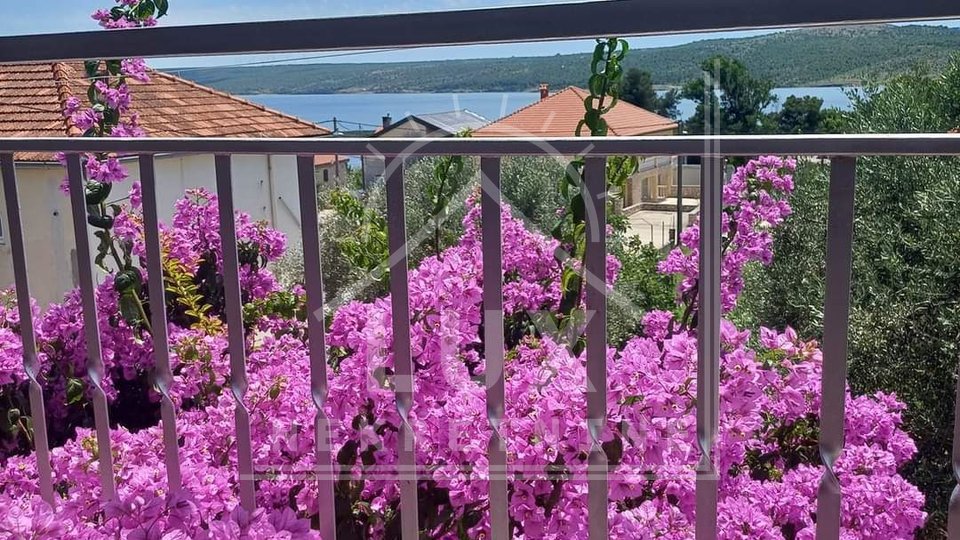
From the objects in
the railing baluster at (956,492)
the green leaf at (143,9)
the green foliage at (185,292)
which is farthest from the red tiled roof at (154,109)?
the railing baluster at (956,492)

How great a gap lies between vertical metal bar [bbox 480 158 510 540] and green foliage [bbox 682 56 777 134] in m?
0.65

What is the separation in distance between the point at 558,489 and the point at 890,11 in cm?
98

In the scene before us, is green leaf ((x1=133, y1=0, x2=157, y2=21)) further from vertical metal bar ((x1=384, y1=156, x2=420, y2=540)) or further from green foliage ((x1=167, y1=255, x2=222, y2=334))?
vertical metal bar ((x1=384, y1=156, x2=420, y2=540))

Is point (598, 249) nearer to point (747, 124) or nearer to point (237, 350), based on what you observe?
point (237, 350)

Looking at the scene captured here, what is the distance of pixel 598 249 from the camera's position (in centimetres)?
126

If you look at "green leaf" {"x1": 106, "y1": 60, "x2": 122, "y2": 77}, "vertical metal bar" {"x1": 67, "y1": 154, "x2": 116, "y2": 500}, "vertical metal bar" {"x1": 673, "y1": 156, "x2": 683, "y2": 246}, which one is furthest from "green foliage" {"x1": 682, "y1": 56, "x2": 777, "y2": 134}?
"green leaf" {"x1": 106, "y1": 60, "x2": 122, "y2": 77}

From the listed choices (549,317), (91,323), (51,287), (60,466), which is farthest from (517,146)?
(51,287)

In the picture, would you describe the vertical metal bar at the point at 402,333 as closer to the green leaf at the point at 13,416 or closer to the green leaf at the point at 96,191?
the green leaf at the point at 13,416

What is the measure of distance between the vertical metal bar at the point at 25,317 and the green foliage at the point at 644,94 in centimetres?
136

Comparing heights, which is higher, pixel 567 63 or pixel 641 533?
pixel 567 63

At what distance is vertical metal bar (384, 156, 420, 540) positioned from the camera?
1.36 metres

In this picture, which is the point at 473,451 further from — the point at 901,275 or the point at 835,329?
the point at 901,275

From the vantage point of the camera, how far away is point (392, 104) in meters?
1.84

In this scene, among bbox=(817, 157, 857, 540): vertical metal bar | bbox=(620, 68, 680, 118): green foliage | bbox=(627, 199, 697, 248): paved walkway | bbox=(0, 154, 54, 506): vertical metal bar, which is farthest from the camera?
bbox=(627, 199, 697, 248): paved walkway
